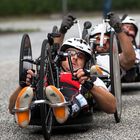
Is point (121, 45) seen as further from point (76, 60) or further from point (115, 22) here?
point (76, 60)

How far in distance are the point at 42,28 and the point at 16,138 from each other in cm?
1870

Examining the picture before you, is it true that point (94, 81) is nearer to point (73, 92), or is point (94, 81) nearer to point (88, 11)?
point (73, 92)

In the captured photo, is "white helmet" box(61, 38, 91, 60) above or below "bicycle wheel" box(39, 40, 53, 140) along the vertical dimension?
above

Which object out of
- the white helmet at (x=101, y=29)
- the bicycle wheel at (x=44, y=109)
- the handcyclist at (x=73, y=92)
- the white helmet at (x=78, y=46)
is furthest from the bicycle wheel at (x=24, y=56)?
the white helmet at (x=101, y=29)

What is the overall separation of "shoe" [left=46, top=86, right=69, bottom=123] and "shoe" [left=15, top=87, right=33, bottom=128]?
0.16 meters

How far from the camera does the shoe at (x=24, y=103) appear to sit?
6027mm

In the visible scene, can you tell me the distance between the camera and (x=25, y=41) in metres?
7.31

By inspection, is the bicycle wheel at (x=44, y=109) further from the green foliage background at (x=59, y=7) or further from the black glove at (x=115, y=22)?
the green foliage background at (x=59, y=7)

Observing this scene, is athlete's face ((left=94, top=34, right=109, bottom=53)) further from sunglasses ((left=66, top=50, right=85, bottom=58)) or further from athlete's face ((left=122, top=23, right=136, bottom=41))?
sunglasses ((left=66, top=50, right=85, bottom=58))

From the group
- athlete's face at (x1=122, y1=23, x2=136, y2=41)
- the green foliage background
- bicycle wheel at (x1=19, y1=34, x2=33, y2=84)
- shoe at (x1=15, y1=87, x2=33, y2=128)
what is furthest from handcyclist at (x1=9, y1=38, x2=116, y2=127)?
the green foliage background

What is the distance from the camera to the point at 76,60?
7012mm

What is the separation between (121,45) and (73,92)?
1554 millimetres

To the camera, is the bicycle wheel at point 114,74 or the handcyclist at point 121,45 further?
the handcyclist at point 121,45

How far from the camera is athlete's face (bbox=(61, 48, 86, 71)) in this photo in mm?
6961
